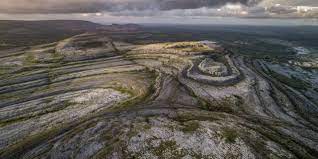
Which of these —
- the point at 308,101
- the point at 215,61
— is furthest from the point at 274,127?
the point at 215,61

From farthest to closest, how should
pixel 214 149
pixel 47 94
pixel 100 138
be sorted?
pixel 47 94 → pixel 100 138 → pixel 214 149

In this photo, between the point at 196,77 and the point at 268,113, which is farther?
the point at 196,77

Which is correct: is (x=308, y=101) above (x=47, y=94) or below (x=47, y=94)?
below

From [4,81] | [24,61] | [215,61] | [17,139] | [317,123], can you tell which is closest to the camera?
[17,139]

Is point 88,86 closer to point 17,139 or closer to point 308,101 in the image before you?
point 17,139

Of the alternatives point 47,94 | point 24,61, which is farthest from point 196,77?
point 24,61

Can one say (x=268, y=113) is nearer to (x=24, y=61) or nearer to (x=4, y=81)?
(x=4, y=81)
